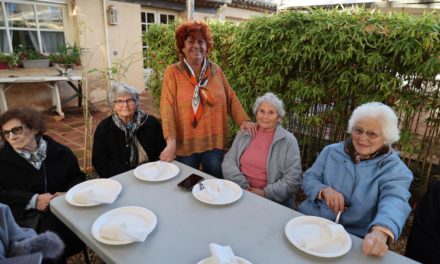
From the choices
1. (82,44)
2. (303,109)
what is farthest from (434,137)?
(82,44)

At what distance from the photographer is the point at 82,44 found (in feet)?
19.0

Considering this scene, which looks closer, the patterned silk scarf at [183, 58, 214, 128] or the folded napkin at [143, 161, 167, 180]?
the folded napkin at [143, 161, 167, 180]

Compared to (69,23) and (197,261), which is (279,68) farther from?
(69,23)

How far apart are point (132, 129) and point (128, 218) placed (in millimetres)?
1000

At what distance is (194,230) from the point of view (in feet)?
3.92

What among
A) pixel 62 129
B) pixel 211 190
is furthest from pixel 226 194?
pixel 62 129

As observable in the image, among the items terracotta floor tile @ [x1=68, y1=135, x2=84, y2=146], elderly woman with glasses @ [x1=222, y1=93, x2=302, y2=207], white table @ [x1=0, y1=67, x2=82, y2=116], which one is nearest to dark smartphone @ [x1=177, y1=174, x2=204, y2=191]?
elderly woman with glasses @ [x1=222, y1=93, x2=302, y2=207]

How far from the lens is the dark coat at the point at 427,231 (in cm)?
129

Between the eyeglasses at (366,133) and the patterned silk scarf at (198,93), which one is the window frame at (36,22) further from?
the eyeglasses at (366,133)

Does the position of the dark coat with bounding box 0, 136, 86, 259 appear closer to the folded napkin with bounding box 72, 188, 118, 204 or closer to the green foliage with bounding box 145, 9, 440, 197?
the folded napkin with bounding box 72, 188, 118, 204

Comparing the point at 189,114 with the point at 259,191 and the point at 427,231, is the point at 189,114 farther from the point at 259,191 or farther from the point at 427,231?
the point at 427,231

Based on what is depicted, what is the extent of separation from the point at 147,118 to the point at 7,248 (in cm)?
126

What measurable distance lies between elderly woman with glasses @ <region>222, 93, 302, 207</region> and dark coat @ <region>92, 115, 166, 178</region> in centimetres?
71

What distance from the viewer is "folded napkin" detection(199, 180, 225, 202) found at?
1.42 m
